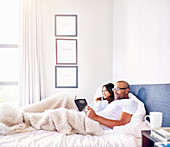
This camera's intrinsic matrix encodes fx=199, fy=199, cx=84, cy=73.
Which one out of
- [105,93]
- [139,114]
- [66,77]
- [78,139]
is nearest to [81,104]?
[105,93]

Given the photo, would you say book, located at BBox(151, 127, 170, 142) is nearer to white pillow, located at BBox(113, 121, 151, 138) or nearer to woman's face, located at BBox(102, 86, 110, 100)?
white pillow, located at BBox(113, 121, 151, 138)

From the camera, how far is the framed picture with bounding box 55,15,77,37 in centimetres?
355

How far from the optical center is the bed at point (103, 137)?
1405mm

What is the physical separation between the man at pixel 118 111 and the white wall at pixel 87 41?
149cm

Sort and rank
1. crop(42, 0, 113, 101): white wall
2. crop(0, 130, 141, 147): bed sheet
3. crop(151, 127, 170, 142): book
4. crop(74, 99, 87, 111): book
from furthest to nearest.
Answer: crop(42, 0, 113, 101): white wall → crop(74, 99, 87, 111): book → crop(0, 130, 141, 147): bed sheet → crop(151, 127, 170, 142): book

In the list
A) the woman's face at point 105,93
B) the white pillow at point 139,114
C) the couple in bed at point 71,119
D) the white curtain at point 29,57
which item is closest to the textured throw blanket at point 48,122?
the couple in bed at point 71,119

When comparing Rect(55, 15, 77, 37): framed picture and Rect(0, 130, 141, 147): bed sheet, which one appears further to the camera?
Rect(55, 15, 77, 37): framed picture

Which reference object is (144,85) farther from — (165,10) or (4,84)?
(4,84)

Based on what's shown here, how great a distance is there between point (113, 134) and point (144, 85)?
0.64 m

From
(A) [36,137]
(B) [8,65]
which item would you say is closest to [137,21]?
(A) [36,137]

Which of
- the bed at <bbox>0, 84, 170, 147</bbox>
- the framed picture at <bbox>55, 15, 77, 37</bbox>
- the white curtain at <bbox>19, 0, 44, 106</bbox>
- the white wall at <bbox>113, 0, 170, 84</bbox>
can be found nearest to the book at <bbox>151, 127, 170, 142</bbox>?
the bed at <bbox>0, 84, 170, 147</bbox>

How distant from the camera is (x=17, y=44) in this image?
355 centimetres

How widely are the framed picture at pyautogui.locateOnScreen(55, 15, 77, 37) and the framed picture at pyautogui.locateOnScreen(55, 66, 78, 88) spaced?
600 millimetres

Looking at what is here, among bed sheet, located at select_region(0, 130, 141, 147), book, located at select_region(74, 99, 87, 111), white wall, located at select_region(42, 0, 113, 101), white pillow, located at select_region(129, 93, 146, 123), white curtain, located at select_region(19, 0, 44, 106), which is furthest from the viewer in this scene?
white wall, located at select_region(42, 0, 113, 101)
